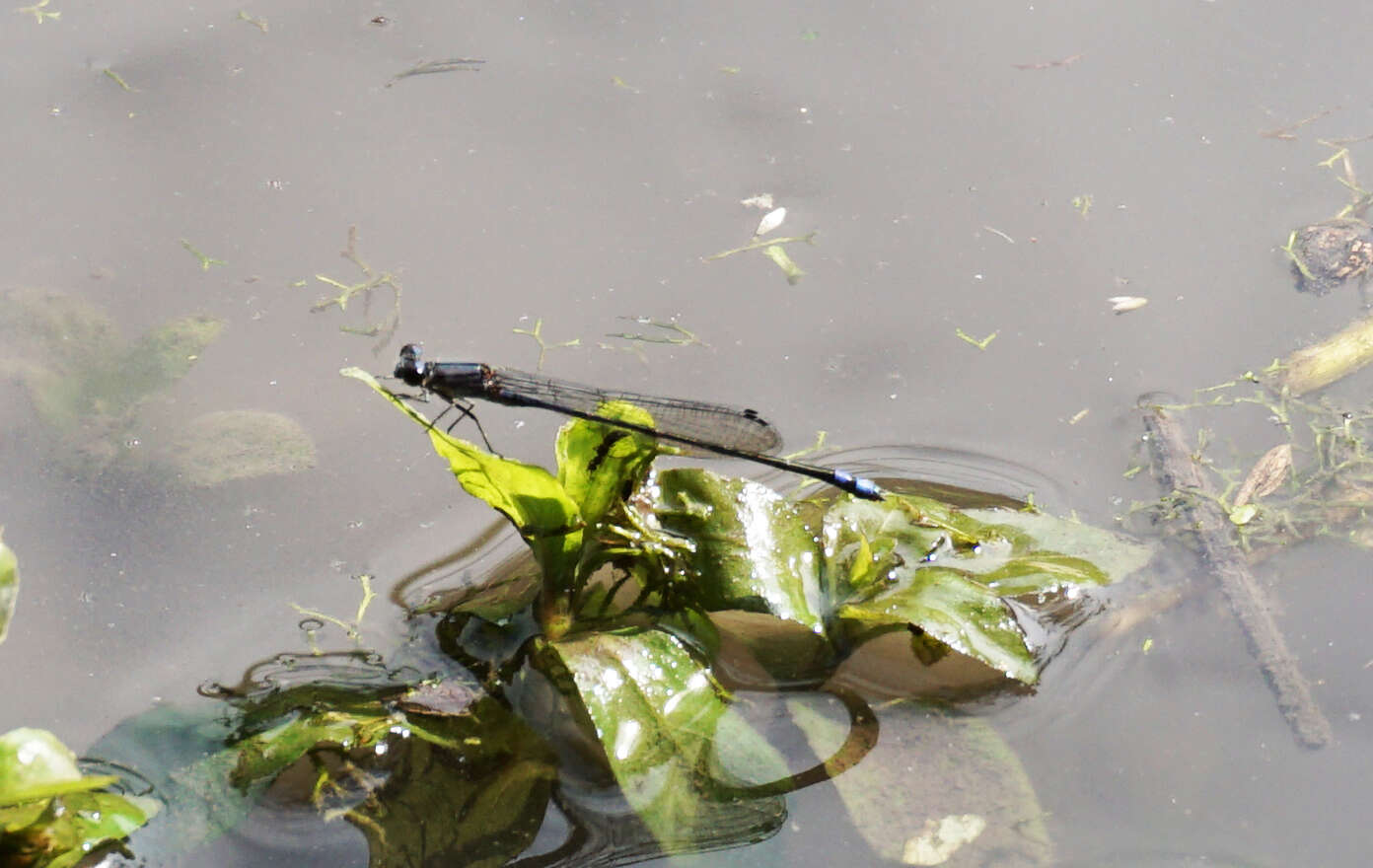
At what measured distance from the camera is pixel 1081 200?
397cm

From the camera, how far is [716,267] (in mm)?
3672

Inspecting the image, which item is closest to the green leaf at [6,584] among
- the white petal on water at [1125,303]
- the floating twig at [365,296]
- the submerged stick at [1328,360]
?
the floating twig at [365,296]

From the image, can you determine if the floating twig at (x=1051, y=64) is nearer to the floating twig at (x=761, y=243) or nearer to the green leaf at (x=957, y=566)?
the floating twig at (x=761, y=243)

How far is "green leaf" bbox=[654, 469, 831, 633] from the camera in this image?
258 cm

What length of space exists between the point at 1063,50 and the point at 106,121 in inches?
135

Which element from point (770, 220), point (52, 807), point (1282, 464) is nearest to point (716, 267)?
point (770, 220)

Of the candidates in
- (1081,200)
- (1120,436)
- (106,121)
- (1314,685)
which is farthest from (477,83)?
(1314,685)

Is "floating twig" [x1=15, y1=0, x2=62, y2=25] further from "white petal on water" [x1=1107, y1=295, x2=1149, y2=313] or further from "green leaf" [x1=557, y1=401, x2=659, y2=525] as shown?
"white petal on water" [x1=1107, y1=295, x2=1149, y2=313]

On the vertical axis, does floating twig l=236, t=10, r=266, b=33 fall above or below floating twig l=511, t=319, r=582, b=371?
above

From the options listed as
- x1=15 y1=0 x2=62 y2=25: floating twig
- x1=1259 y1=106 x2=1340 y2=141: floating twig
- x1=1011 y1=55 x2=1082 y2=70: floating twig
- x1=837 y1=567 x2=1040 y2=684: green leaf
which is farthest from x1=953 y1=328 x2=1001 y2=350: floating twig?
x1=15 y1=0 x2=62 y2=25: floating twig

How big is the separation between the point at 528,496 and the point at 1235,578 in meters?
1.96

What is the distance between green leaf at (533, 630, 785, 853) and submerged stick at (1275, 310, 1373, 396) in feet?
7.15

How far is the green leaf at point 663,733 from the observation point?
7.76ft

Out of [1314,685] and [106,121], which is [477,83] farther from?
[1314,685]
